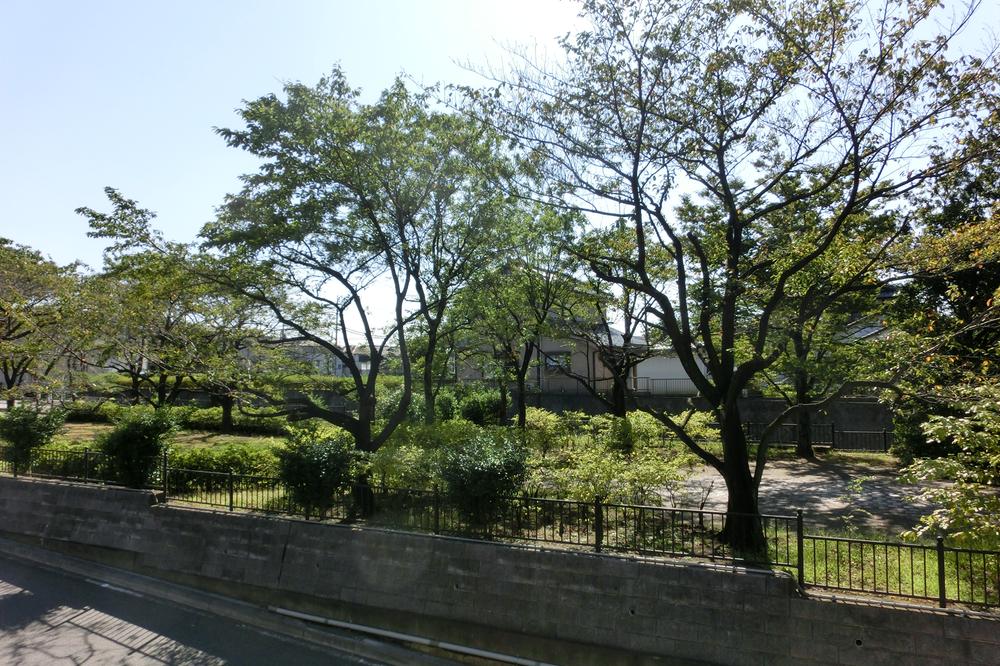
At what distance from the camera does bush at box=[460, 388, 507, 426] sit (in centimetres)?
2526

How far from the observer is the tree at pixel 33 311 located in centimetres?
1780

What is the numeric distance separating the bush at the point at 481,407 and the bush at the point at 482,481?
50.4 feet

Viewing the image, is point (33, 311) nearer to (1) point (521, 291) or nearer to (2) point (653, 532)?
(1) point (521, 291)

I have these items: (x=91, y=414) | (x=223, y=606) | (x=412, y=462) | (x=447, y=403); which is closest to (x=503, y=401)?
(x=447, y=403)

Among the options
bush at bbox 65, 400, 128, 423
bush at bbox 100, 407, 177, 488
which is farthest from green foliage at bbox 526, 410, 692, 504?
bush at bbox 65, 400, 128, 423

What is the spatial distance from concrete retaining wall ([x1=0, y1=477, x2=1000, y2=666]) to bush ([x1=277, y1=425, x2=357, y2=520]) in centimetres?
47

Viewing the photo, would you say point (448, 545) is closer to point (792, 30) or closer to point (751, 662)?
point (751, 662)

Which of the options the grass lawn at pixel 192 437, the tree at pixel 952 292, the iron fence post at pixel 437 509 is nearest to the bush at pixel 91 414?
the grass lawn at pixel 192 437

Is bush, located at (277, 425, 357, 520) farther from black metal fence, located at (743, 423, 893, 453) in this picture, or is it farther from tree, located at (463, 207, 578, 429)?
black metal fence, located at (743, 423, 893, 453)

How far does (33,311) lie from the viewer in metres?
21.3

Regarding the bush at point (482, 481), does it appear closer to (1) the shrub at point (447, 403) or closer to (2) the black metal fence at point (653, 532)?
(2) the black metal fence at point (653, 532)

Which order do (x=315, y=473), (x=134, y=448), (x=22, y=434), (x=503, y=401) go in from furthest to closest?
(x=503, y=401), (x=22, y=434), (x=134, y=448), (x=315, y=473)

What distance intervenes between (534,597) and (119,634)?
6.31 meters

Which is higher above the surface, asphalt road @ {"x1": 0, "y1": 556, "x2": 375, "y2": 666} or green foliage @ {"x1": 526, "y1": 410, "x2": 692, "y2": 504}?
green foliage @ {"x1": 526, "y1": 410, "x2": 692, "y2": 504}
